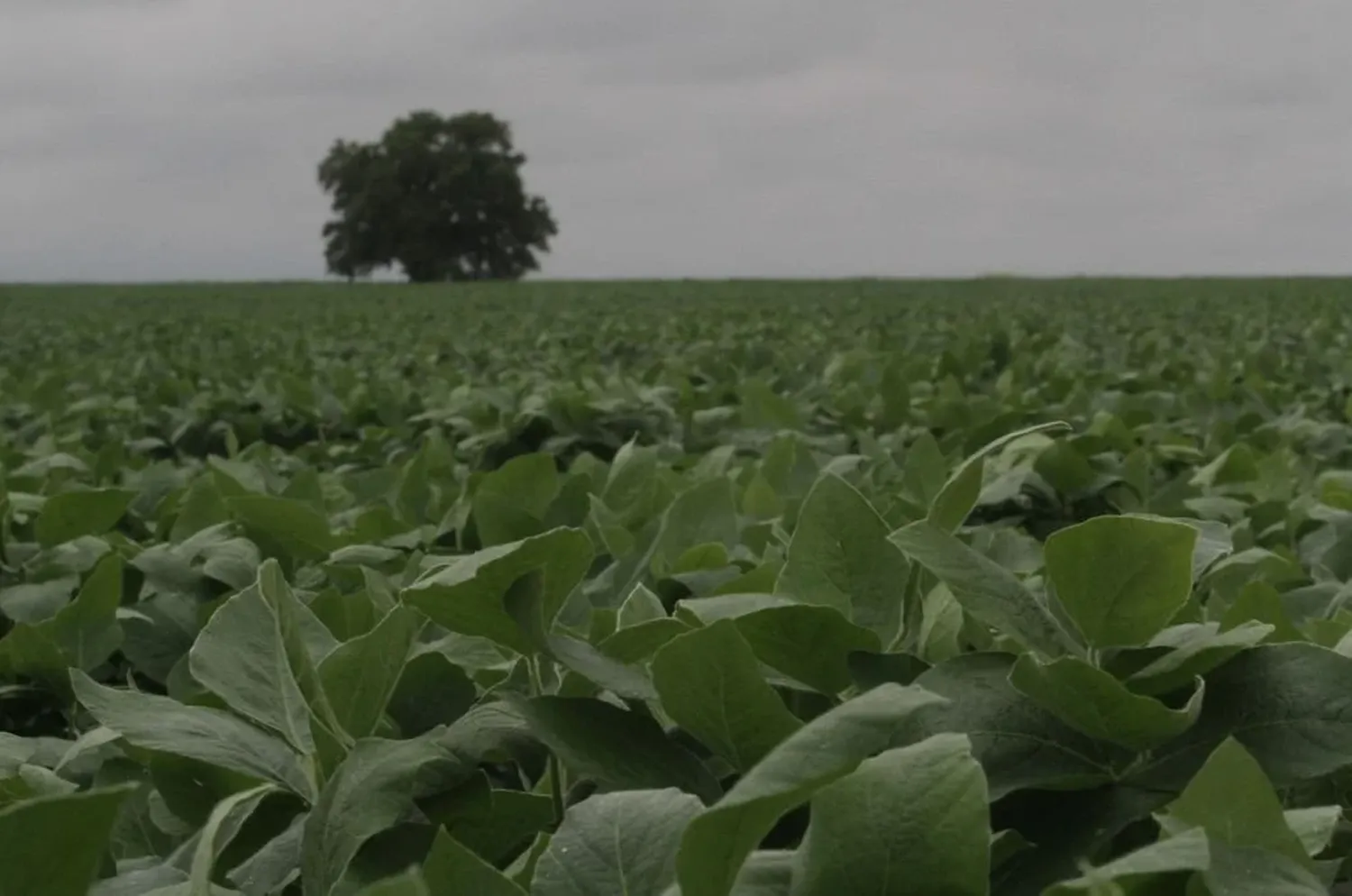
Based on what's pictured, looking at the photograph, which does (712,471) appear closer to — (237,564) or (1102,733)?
(237,564)

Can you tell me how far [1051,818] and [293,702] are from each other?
396 millimetres

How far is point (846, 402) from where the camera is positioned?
397 cm

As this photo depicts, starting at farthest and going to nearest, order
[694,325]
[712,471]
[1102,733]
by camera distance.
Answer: [694,325]
[712,471]
[1102,733]

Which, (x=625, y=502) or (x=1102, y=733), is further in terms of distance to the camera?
(x=625, y=502)

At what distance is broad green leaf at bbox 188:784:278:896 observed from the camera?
23.4 inches

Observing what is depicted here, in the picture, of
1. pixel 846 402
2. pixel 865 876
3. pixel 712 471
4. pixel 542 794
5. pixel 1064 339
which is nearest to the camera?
pixel 865 876

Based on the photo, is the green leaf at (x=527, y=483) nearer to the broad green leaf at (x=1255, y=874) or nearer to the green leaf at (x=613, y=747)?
the green leaf at (x=613, y=747)

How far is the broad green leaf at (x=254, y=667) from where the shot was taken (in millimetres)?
755

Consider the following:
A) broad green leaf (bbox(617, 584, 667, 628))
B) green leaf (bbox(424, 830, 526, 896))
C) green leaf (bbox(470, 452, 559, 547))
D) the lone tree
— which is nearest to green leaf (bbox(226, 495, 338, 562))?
green leaf (bbox(470, 452, 559, 547))

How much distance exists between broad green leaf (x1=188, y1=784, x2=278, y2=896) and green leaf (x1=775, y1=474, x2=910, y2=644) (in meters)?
0.33

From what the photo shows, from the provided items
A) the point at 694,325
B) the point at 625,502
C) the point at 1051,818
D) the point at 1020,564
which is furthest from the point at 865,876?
the point at 694,325

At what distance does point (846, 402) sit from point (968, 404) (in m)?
0.47

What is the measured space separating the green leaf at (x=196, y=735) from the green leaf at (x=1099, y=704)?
0.37 metres

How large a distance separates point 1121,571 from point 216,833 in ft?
1.50
